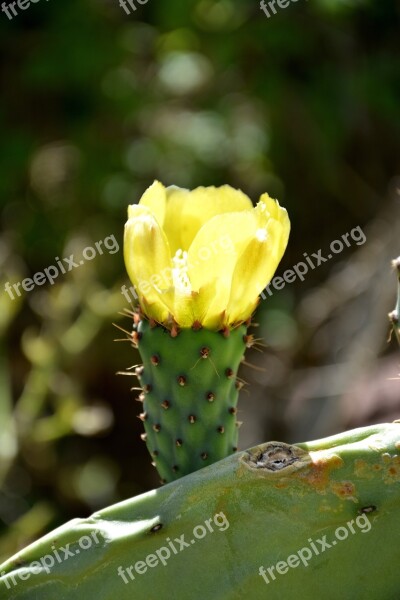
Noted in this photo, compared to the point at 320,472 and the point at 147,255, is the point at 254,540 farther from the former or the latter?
the point at 147,255

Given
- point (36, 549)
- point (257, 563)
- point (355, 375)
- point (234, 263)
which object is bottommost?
point (355, 375)

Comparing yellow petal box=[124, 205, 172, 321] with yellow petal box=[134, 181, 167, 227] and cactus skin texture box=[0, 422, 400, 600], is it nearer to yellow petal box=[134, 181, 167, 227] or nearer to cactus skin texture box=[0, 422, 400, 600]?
yellow petal box=[134, 181, 167, 227]

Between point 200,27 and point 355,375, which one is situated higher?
point 200,27

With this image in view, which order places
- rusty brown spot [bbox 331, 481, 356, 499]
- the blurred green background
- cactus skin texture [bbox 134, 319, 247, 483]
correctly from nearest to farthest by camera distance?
rusty brown spot [bbox 331, 481, 356, 499] → cactus skin texture [bbox 134, 319, 247, 483] → the blurred green background

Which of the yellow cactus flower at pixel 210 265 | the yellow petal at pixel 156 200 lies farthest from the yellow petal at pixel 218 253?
the yellow petal at pixel 156 200

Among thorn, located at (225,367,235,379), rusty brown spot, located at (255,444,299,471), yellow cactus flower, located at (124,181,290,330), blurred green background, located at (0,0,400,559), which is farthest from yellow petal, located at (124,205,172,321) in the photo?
blurred green background, located at (0,0,400,559)

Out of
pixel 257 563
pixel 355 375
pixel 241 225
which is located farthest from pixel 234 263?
pixel 355 375

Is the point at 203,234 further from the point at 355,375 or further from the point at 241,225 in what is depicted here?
the point at 355,375
